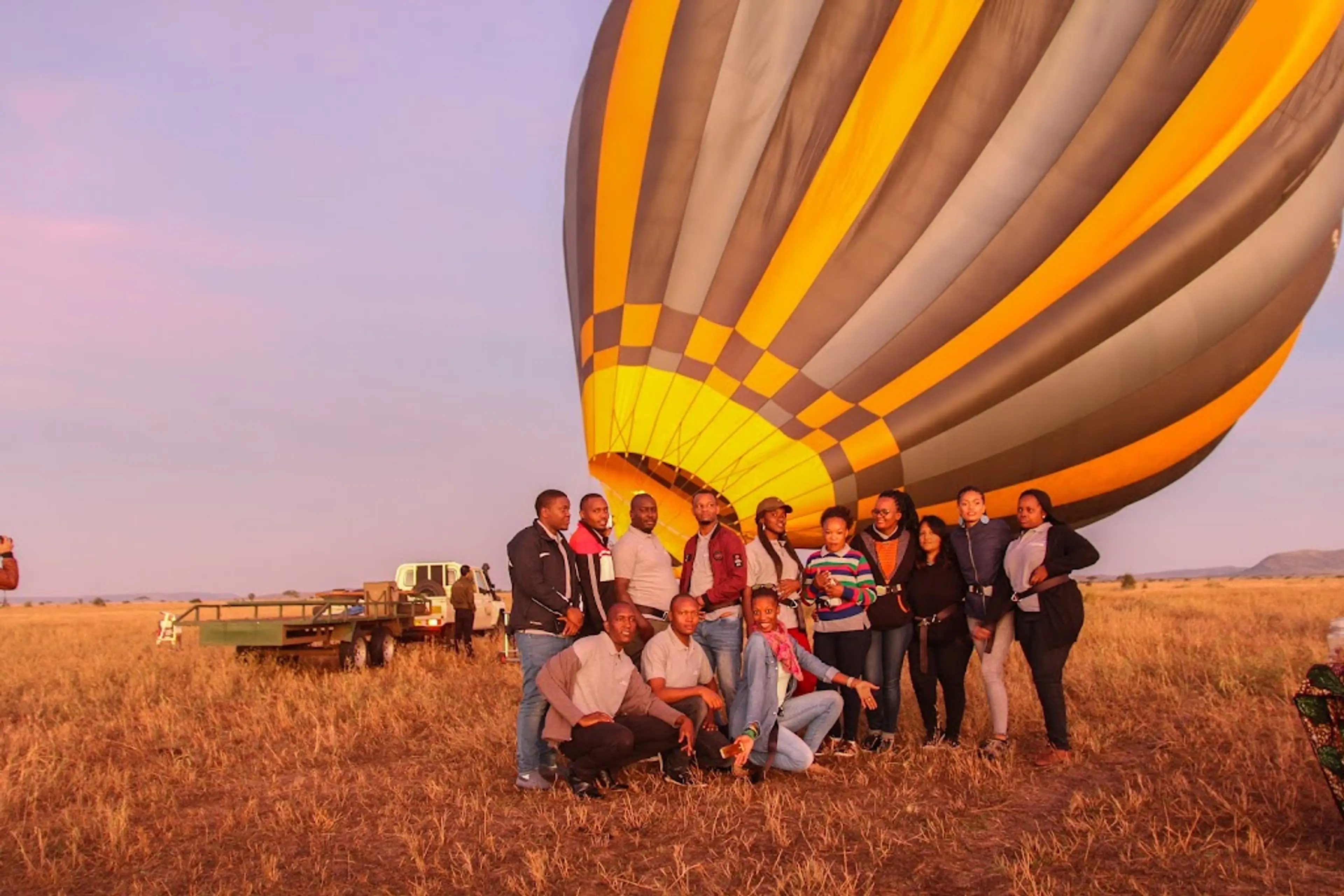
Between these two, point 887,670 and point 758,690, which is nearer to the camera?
point 758,690

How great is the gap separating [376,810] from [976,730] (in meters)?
4.21

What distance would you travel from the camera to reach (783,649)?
7.30 meters

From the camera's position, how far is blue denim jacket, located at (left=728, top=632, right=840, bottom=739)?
7113 millimetres

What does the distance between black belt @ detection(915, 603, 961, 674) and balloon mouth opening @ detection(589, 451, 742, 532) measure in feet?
8.39

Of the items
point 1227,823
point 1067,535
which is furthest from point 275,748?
point 1227,823

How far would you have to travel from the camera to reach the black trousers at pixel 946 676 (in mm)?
7730

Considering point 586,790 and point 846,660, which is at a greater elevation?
point 846,660

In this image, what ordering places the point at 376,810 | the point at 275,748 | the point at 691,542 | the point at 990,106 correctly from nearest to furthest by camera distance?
1. the point at 376,810
2. the point at 691,542
3. the point at 275,748
4. the point at 990,106

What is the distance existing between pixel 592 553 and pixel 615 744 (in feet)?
4.73

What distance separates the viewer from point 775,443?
930 centimetres

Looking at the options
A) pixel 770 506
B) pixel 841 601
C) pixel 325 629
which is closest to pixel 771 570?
pixel 770 506

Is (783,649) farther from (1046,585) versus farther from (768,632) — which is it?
(1046,585)

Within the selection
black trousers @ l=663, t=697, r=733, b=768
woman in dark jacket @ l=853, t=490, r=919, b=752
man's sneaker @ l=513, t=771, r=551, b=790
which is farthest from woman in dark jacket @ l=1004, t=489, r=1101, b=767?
man's sneaker @ l=513, t=771, r=551, b=790

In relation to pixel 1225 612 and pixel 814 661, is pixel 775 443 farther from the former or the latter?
pixel 1225 612
